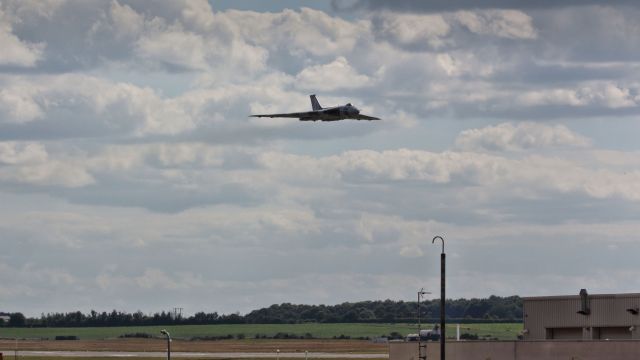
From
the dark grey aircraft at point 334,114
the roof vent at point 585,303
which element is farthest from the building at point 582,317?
the dark grey aircraft at point 334,114

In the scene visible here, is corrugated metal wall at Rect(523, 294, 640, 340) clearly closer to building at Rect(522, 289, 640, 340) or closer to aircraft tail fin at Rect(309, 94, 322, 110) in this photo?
building at Rect(522, 289, 640, 340)

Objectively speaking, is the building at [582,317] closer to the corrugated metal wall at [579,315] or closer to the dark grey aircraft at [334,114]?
the corrugated metal wall at [579,315]

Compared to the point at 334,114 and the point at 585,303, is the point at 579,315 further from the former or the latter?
the point at 334,114

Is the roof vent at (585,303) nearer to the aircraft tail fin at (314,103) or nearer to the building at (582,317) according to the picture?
the building at (582,317)

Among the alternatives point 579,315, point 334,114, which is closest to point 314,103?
point 334,114

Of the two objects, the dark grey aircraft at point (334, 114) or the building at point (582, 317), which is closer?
the building at point (582, 317)

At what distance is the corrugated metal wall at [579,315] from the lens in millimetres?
100875

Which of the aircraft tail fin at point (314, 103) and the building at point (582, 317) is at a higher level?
the aircraft tail fin at point (314, 103)

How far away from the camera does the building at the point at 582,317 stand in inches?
3967

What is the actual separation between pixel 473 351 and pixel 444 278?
14561 millimetres

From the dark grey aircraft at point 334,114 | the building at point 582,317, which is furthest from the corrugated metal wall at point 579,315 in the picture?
the dark grey aircraft at point 334,114

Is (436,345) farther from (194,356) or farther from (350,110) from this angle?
(194,356)

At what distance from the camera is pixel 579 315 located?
341ft

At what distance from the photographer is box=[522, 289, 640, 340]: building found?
10075 cm
